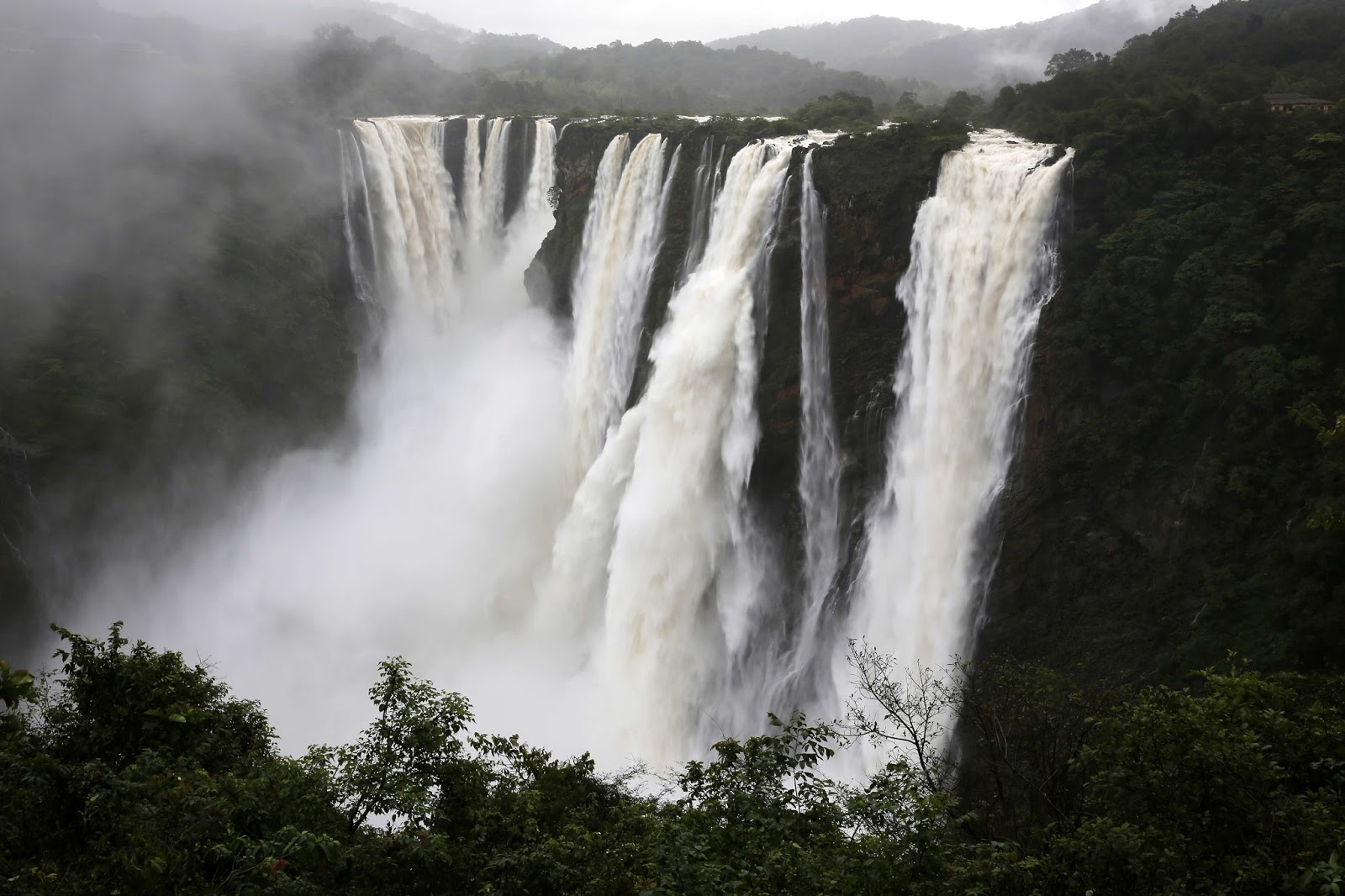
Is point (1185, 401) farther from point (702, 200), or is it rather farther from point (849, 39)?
point (849, 39)

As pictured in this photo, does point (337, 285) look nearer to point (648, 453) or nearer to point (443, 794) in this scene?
point (648, 453)

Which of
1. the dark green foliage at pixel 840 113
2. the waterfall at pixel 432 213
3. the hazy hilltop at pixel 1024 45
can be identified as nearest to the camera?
the dark green foliage at pixel 840 113

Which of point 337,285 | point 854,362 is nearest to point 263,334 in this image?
point 337,285

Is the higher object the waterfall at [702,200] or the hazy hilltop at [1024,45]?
the hazy hilltop at [1024,45]

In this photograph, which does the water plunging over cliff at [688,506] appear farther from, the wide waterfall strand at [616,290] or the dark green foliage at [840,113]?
the dark green foliage at [840,113]

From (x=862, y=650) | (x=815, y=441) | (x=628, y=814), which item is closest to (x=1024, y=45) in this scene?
(x=815, y=441)

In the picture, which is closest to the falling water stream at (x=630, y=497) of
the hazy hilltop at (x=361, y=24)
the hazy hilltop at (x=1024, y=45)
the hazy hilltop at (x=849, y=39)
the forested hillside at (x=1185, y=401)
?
the forested hillside at (x=1185, y=401)
